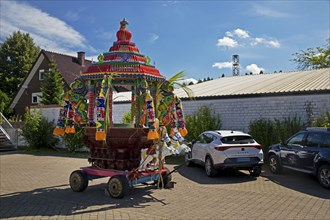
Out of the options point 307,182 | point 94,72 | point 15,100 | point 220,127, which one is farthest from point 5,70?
point 307,182

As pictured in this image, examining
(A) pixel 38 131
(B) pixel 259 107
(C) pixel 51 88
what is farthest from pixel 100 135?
(C) pixel 51 88

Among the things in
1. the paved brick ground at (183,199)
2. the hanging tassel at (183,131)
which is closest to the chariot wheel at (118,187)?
the paved brick ground at (183,199)

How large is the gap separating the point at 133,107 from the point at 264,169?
6.34 metres

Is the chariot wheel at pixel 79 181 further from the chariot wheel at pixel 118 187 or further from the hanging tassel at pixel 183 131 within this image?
the hanging tassel at pixel 183 131

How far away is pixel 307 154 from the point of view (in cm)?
1012

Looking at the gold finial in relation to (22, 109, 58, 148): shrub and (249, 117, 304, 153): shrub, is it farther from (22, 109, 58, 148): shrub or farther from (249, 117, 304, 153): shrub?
(22, 109, 58, 148): shrub

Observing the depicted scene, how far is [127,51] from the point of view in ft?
31.3

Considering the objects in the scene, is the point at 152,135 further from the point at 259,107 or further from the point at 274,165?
the point at 259,107

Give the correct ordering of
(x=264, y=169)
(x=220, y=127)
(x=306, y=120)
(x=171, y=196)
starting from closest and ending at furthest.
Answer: (x=171, y=196) < (x=264, y=169) < (x=306, y=120) < (x=220, y=127)

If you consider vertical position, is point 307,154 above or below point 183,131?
below

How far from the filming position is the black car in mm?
9414

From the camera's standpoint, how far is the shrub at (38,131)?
21594mm

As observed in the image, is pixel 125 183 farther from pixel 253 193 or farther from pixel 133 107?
pixel 253 193

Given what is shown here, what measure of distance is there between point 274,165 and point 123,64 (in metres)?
6.75
